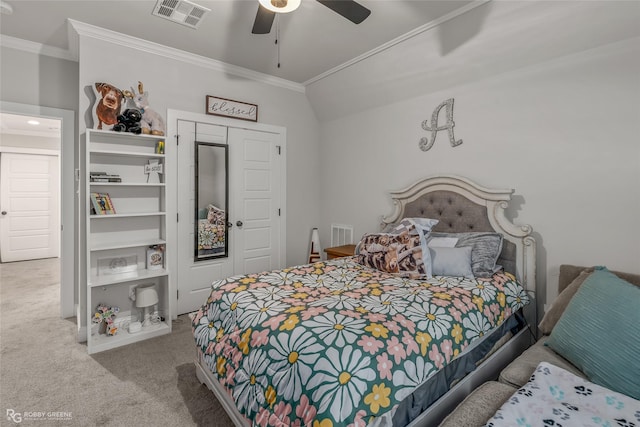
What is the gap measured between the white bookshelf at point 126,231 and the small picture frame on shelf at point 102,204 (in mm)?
14

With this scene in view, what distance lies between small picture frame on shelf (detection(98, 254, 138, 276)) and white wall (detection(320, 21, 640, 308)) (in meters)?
2.85

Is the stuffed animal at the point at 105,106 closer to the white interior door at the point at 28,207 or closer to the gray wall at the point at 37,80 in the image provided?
the gray wall at the point at 37,80

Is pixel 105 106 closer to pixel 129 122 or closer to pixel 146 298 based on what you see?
pixel 129 122

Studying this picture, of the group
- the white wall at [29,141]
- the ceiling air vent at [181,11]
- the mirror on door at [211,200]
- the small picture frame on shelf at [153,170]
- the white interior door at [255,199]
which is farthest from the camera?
the white wall at [29,141]

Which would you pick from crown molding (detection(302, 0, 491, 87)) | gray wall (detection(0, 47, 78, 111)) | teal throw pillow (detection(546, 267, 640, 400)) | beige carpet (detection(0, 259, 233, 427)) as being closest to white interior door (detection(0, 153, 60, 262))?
beige carpet (detection(0, 259, 233, 427))

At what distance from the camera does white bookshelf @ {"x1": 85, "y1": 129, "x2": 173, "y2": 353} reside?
8.96 ft

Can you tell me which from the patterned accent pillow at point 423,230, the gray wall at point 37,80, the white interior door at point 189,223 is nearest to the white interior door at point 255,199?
the white interior door at point 189,223

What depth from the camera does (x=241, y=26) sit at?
268 centimetres

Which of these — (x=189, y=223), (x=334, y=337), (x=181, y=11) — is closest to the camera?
(x=334, y=337)

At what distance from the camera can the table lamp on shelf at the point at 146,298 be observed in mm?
2887

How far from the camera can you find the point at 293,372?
1.25 meters

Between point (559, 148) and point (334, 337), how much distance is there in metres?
2.24

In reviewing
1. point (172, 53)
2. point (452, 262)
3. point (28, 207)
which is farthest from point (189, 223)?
point (28, 207)

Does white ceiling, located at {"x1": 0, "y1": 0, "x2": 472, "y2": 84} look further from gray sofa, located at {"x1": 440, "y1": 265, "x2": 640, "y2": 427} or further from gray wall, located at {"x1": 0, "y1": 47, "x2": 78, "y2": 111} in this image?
gray sofa, located at {"x1": 440, "y1": 265, "x2": 640, "y2": 427}
